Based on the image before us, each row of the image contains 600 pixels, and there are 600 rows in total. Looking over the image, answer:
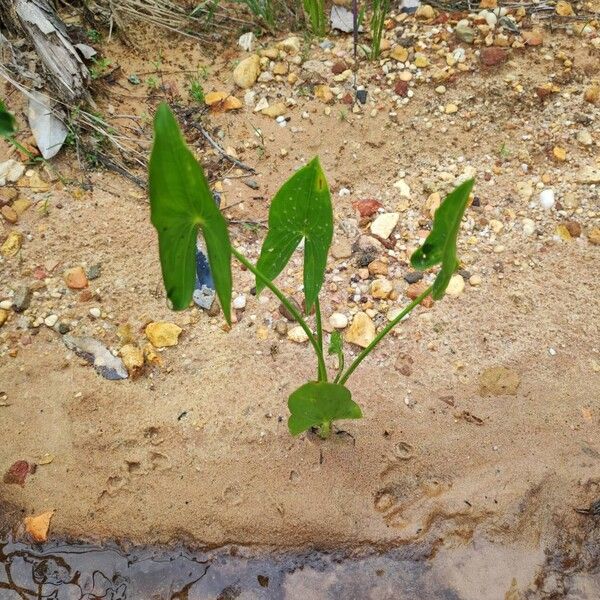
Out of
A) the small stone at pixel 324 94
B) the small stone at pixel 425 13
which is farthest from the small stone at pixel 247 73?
the small stone at pixel 425 13

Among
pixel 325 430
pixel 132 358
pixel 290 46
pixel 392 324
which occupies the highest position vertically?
pixel 290 46

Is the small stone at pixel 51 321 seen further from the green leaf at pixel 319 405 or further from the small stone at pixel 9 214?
the green leaf at pixel 319 405

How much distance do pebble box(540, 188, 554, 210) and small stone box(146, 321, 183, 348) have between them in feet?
3.39

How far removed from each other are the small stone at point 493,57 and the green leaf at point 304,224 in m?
1.14

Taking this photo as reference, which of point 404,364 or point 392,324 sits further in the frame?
point 404,364

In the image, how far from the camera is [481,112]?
1902 mm

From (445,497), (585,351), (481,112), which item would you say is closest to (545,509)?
(445,497)

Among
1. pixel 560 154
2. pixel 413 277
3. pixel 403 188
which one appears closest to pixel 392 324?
pixel 413 277

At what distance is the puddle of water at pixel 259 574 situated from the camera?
4.56 feet

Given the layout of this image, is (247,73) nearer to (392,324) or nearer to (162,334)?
(162,334)

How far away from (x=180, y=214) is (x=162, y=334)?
2.24ft

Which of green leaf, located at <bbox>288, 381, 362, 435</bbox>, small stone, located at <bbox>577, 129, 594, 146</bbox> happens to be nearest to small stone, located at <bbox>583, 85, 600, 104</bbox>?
small stone, located at <bbox>577, 129, 594, 146</bbox>

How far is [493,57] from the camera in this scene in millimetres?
1970

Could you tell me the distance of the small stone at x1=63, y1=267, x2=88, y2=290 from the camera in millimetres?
1667
